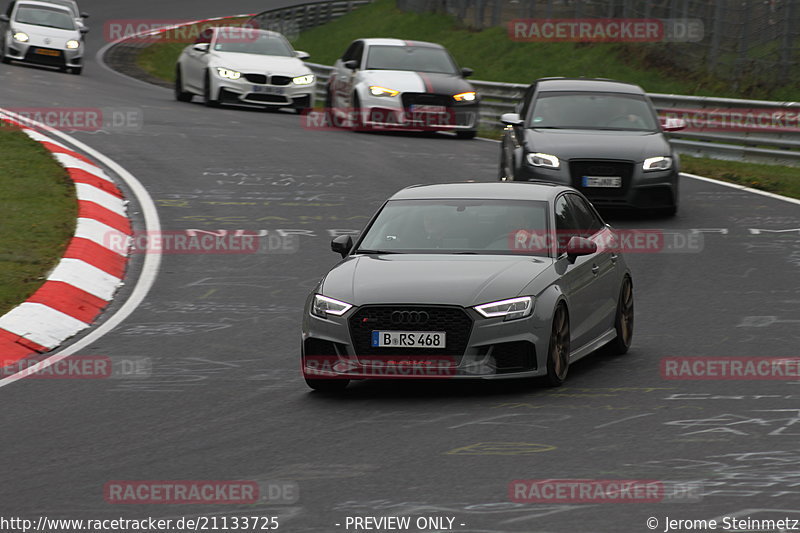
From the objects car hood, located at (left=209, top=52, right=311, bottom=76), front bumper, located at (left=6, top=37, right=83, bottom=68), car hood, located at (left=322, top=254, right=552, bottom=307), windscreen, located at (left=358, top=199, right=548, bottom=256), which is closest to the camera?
car hood, located at (left=322, top=254, right=552, bottom=307)

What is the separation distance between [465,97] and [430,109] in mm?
723

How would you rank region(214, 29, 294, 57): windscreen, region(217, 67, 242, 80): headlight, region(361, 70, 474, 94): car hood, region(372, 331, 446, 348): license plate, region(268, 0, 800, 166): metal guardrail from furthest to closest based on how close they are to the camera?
1. region(214, 29, 294, 57): windscreen
2. region(217, 67, 242, 80): headlight
3. region(361, 70, 474, 94): car hood
4. region(268, 0, 800, 166): metal guardrail
5. region(372, 331, 446, 348): license plate

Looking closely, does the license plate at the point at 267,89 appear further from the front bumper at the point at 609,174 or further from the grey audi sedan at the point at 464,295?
the grey audi sedan at the point at 464,295

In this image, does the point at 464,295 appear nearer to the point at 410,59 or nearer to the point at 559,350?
the point at 559,350

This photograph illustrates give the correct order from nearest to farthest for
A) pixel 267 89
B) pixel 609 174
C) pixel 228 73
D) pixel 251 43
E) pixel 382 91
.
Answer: pixel 609 174
pixel 382 91
pixel 228 73
pixel 267 89
pixel 251 43

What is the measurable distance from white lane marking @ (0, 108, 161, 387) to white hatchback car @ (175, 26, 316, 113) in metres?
6.75

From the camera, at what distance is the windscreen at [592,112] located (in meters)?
18.9

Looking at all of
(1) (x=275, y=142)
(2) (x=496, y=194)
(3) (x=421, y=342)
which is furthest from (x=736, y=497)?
(1) (x=275, y=142)

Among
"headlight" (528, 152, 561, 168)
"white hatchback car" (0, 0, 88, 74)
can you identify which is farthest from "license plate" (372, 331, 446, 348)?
"white hatchback car" (0, 0, 88, 74)

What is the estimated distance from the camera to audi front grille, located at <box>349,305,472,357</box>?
9.32 metres

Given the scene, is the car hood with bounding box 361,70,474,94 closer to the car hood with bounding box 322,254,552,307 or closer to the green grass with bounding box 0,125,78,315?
the green grass with bounding box 0,125,78,315

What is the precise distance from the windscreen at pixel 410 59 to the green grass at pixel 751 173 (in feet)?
17.1

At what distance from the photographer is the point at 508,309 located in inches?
371

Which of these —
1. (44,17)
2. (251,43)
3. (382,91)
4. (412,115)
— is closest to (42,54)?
(44,17)
